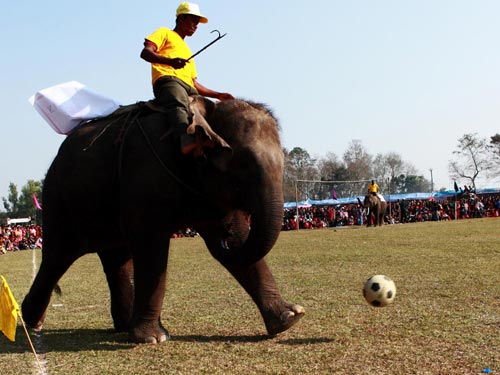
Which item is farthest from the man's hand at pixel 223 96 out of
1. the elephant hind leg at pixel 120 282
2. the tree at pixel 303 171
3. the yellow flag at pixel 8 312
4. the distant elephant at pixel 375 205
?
the tree at pixel 303 171

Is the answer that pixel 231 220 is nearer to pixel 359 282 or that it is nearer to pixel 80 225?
pixel 80 225

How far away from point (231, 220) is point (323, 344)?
1669 mm

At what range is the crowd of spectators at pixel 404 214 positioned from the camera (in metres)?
47.9

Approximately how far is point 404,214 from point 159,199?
1721 inches

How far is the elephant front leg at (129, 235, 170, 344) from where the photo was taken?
6281mm

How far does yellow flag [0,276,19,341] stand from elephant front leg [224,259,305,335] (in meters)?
2.26

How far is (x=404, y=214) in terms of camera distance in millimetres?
48125

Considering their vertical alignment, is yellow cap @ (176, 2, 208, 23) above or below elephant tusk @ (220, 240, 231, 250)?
above

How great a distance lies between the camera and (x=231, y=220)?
677cm

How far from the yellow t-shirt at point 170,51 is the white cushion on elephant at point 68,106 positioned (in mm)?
982

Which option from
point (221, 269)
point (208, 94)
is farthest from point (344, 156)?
point (208, 94)

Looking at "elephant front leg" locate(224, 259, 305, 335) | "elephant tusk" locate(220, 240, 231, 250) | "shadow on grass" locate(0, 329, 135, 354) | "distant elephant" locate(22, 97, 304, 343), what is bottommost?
"shadow on grass" locate(0, 329, 135, 354)

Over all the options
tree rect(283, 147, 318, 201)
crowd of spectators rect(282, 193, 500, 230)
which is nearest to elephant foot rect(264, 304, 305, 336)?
crowd of spectators rect(282, 193, 500, 230)

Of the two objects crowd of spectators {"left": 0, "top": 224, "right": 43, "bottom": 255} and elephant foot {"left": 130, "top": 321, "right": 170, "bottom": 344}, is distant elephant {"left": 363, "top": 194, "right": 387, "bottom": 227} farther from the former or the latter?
elephant foot {"left": 130, "top": 321, "right": 170, "bottom": 344}
